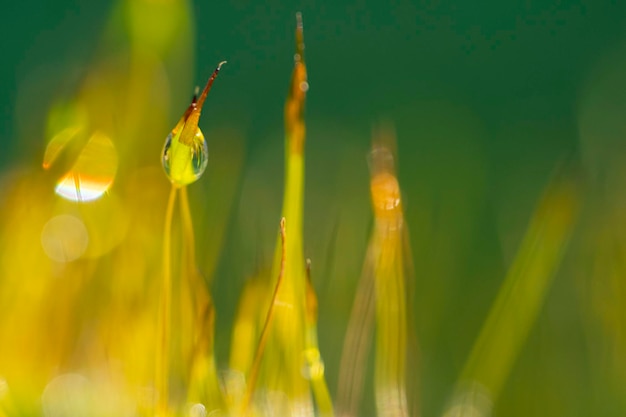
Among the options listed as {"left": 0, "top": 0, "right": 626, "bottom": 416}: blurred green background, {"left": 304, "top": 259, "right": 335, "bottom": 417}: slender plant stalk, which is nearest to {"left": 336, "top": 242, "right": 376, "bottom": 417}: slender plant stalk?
{"left": 304, "top": 259, "right": 335, "bottom": 417}: slender plant stalk

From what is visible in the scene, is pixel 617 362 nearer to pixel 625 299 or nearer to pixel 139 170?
pixel 625 299

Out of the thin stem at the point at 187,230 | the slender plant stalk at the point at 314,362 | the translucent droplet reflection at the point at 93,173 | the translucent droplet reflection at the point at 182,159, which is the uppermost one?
the translucent droplet reflection at the point at 93,173

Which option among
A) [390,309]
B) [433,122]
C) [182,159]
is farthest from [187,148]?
[433,122]

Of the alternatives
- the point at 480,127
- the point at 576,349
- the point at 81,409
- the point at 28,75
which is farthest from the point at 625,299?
the point at 28,75

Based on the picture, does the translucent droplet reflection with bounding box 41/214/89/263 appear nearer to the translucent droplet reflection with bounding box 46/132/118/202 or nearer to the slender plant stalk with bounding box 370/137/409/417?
the translucent droplet reflection with bounding box 46/132/118/202

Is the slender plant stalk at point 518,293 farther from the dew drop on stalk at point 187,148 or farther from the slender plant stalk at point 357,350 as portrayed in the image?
the dew drop on stalk at point 187,148

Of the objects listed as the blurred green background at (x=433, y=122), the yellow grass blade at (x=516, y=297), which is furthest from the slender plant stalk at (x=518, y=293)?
the blurred green background at (x=433, y=122)

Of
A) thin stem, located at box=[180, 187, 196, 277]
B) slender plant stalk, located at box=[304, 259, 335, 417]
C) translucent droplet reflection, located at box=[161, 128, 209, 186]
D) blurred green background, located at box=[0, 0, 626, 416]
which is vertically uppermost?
blurred green background, located at box=[0, 0, 626, 416]
